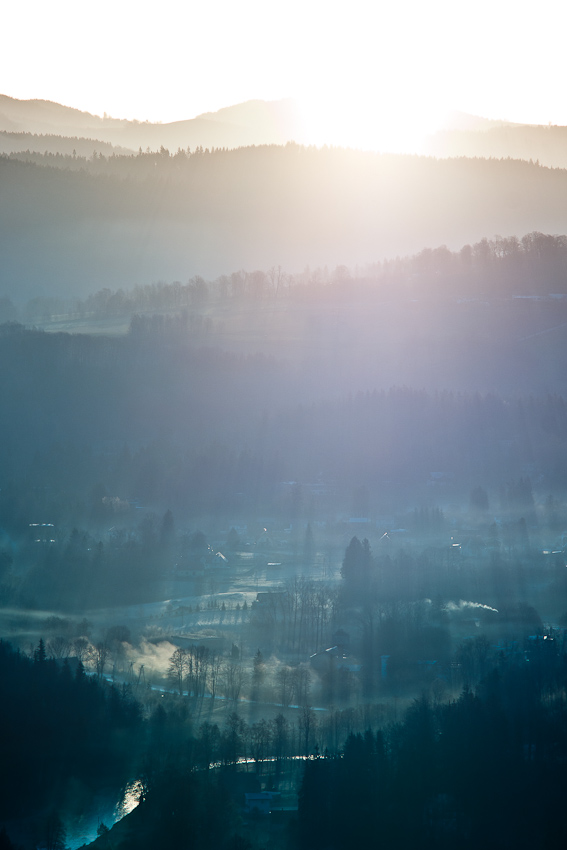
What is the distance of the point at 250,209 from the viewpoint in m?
115

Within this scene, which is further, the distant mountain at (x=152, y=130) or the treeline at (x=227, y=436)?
the distant mountain at (x=152, y=130)

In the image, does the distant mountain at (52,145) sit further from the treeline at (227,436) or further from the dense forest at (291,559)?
the treeline at (227,436)

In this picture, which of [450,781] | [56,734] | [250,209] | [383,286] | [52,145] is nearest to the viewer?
[450,781]

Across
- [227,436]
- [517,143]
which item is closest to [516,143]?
[517,143]

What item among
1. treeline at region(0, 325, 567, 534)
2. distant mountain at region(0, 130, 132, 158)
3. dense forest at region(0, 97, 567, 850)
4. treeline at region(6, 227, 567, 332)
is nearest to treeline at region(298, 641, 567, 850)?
dense forest at region(0, 97, 567, 850)

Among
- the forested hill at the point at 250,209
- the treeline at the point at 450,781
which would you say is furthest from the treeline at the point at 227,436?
the forested hill at the point at 250,209

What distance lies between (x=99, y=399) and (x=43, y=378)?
3226 millimetres

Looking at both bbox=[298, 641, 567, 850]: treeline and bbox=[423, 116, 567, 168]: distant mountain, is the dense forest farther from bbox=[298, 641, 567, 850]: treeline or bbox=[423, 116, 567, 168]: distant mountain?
bbox=[423, 116, 567, 168]: distant mountain

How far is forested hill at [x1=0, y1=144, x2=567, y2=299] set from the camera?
103 m

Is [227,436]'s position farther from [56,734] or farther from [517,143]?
[517,143]

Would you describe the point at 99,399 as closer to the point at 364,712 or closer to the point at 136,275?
the point at 364,712

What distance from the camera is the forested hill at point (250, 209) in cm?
10319

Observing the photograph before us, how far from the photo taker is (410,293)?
67812mm

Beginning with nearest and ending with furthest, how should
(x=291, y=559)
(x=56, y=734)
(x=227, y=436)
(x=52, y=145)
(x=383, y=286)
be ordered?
(x=56, y=734), (x=291, y=559), (x=227, y=436), (x=383, y=286), (x=52, y=145)
